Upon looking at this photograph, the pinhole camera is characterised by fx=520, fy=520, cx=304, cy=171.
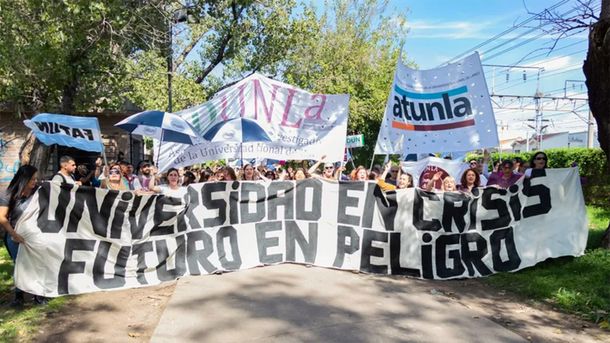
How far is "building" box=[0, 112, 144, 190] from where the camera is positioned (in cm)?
1672

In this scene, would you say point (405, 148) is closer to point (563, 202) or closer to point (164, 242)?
point (563, 202)

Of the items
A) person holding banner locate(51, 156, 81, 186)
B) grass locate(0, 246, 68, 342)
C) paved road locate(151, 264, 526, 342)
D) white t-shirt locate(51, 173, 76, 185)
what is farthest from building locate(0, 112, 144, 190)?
paved road locate(151, 264, 526, 342)

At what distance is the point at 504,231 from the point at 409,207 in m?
1.39

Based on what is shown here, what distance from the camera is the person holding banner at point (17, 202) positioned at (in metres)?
5.48

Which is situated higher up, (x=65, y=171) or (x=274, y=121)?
(x=274, y=121)

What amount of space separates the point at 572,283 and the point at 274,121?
5.12 metres

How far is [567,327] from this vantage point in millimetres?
5293

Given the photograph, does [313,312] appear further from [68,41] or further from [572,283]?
[68,41]

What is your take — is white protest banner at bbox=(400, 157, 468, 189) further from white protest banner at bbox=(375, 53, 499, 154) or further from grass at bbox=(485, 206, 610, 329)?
grass at bbox=(485, 206, 610, 329)

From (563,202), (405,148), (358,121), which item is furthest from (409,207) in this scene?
(358,121)

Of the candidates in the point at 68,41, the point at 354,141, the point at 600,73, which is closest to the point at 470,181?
the point at 600,73

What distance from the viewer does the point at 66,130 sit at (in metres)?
7.72

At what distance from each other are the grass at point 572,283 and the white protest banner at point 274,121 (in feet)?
10.7

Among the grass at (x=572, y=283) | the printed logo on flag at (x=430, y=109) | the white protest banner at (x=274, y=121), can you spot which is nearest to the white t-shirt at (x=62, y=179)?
the white protest banner at (x=274, y=121)
